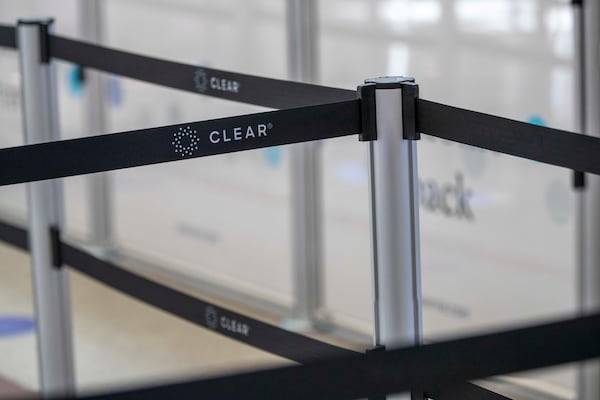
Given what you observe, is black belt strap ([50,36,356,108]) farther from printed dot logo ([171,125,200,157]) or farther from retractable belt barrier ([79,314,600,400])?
retractable belt barrier ([79,314,600,400])

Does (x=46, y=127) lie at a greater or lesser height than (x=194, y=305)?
greater

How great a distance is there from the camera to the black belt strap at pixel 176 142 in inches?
90.9

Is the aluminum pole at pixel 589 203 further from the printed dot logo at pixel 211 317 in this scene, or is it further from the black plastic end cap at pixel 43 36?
the black plastic end cap at pixel 43 36

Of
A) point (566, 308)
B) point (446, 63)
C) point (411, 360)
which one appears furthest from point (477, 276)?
point (411, 360)

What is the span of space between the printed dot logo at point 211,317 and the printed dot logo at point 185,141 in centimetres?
58

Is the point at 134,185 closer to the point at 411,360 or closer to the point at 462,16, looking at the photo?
the point at 462,16

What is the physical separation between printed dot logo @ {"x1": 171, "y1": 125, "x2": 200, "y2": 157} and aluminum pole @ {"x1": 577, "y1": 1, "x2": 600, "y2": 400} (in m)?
1.92

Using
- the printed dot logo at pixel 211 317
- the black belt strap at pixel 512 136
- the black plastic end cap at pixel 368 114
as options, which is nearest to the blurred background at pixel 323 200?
the printed dot logo at pixel 211 317

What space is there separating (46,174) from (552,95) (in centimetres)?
224

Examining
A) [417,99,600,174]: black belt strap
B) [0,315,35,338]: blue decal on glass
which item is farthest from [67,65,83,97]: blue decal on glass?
[417,99,600,174]: black belt strap

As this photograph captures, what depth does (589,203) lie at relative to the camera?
401cm

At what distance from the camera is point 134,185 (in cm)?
639

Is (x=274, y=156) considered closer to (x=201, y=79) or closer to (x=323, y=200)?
(x=323, y=200)

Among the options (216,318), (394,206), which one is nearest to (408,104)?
(394,206)
